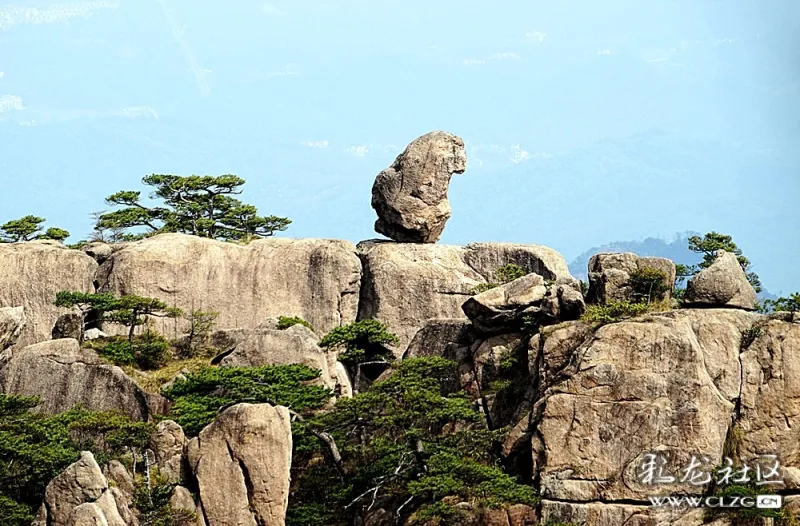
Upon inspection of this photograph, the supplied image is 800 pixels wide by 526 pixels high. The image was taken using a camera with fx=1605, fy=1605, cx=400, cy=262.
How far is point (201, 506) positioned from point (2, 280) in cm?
1573

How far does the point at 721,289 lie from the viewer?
38625mm

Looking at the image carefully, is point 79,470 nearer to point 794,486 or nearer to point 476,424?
point 476,424

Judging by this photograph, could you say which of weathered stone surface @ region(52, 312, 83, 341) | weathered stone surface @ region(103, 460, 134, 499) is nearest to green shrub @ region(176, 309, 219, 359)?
weathered stone surface @ region(52, 312, 83, 341)

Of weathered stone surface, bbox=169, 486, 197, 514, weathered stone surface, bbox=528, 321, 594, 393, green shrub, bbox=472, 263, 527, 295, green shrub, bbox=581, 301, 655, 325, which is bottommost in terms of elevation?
weathered stone surface, bbox=169, 486, 197, 514

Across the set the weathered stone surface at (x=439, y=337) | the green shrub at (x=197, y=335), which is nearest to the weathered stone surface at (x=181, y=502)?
the weathered stone surface at (x=439, y=337)

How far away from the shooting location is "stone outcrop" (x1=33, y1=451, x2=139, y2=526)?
31906mm

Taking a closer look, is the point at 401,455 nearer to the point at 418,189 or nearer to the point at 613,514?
the point at 613,514

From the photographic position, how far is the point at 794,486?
34.6 m

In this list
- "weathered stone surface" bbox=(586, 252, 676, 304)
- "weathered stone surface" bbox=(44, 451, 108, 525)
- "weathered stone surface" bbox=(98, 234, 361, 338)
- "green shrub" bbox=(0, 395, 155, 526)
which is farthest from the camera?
"weathered stone surface" bbox=(98, 234, 361, 338)

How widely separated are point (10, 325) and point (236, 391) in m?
7.85

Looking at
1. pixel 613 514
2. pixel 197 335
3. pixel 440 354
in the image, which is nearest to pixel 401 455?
pixel 613 514

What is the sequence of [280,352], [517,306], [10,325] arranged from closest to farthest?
[517,306], [280,352], [10,325]

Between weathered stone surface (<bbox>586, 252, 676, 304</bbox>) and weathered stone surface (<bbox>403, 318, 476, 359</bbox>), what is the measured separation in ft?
11.6

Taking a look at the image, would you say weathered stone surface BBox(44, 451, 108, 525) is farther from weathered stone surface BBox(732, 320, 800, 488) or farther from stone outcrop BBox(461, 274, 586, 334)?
weathered stone surface BBox(732, 320, 800, 488)
